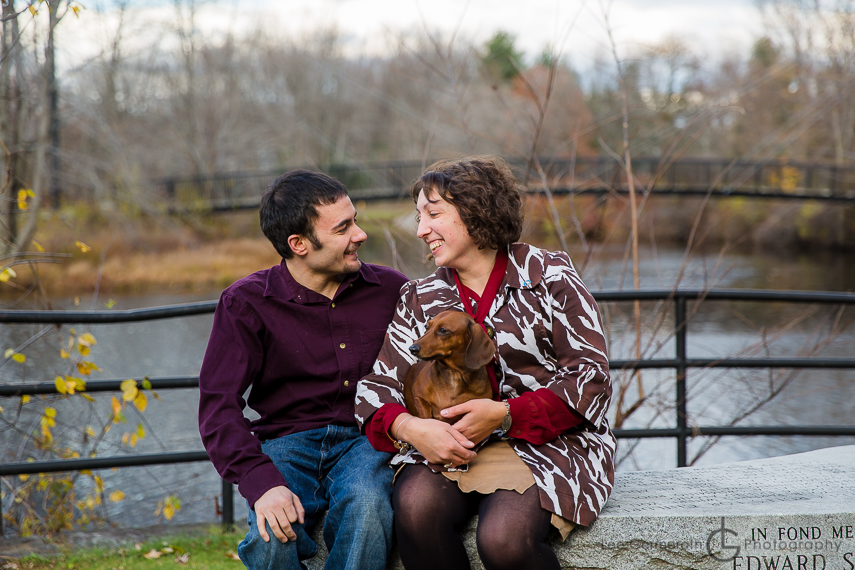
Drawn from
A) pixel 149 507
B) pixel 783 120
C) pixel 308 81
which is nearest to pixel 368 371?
pixel 149 507

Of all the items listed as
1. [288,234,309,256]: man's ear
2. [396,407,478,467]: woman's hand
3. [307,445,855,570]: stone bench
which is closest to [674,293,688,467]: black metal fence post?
[307,445,855,570]: stone bench

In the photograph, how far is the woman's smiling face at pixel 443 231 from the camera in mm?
2502

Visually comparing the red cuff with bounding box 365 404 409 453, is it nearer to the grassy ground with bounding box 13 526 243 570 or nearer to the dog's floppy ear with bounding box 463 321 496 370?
the dog's floppy ear with bounding box 463 321 496 370

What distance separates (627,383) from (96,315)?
9.33 ft

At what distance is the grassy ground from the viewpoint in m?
3.23

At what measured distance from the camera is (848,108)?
2109cm

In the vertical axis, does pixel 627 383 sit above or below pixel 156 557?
above

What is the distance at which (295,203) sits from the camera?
265 centimetres

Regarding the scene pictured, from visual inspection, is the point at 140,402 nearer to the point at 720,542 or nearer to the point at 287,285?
the point at 287,285

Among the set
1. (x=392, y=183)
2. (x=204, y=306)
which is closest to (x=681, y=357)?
(x=204, y=306)

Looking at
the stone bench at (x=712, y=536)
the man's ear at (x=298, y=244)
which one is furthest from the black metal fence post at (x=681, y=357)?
the man's ear at (x=298, y=244)

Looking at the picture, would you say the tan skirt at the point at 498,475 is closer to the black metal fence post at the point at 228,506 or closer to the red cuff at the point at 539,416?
the red cuff at the point at 539,416

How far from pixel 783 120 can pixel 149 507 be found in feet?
88.7

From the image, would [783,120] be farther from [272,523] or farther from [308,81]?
[272,523]
